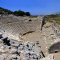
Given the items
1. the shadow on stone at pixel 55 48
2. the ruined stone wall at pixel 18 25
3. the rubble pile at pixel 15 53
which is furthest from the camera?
the ruined stone wall at pixel 18 25

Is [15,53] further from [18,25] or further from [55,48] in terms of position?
[18,25]

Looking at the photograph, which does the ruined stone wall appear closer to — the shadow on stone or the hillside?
the hillside

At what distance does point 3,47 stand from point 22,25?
753 cm

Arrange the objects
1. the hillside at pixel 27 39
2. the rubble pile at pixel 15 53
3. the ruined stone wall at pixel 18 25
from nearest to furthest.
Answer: the rubble pile at pixel 15 53
the hillside at pixel 27 39
the ruined stone wall at pixel 18 25

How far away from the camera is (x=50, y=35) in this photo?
16.5 meters

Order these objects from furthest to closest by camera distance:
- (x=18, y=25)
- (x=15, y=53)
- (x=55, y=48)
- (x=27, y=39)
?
(x=18, y=25) < (x=27, y=39) < (x=55, y=48) < (x=15, y=53)

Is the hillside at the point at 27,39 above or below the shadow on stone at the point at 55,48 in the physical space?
above

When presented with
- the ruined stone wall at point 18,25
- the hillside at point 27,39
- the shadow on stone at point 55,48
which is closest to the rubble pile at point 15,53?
the hillside at point 27,39

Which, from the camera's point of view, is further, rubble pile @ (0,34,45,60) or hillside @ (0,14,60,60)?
hillside @ (0,14,60,60)

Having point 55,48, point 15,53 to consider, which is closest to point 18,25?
point 55,48

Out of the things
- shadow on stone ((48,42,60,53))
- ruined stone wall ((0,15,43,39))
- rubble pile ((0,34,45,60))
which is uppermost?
ruined stone wall ((0,15,43,39))

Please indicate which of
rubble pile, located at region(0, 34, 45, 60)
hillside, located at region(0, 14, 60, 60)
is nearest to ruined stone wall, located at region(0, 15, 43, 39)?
hillside, located at region(0, 14, 60, 60)

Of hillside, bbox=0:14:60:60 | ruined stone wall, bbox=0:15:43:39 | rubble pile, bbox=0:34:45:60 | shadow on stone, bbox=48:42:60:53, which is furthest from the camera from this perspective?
ruined stone wall, bbox=0:15:43:39

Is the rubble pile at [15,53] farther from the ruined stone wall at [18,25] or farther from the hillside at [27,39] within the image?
the ruined stone wall at [18,25]
